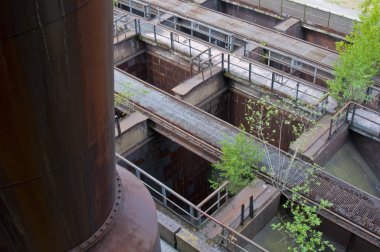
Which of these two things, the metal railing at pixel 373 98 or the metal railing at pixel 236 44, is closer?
the metal railing at pixel 373 98

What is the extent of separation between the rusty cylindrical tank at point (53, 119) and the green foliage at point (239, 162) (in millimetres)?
5242

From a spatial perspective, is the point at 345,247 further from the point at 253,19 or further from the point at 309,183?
the point at 253,19

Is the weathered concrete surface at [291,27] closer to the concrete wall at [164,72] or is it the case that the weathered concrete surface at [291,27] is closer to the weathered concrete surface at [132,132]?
the concrete wall at [164,72]

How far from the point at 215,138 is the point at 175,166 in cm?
219

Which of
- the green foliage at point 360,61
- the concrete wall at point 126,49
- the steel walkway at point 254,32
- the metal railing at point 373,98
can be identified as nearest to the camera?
the green foliage at point 360,61

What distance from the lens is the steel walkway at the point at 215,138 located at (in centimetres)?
1050

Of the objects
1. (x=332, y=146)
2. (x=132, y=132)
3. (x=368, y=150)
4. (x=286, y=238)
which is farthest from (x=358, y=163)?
(x=132, y=132)

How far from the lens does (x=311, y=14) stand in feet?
70.0

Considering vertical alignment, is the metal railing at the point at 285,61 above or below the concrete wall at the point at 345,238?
above

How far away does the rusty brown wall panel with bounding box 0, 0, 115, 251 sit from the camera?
4.01 metres

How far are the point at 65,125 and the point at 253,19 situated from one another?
1933 cm

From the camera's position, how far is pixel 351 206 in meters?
10.8

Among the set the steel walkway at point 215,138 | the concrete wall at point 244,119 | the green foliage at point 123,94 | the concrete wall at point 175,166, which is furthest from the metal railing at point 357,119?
the green foliage at point 123,94

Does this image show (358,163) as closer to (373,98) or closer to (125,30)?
(373,98)
